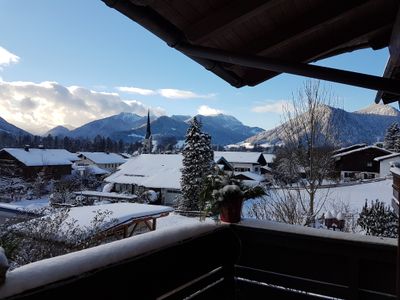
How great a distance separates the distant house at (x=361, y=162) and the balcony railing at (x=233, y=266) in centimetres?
2846

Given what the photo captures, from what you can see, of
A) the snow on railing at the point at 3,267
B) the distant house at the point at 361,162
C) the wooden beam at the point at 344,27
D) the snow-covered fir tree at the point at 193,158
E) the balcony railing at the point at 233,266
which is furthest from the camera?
the distant house at the point at 361,162

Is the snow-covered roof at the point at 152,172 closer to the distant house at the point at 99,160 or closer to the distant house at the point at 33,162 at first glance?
the distant house at the point at 33,162

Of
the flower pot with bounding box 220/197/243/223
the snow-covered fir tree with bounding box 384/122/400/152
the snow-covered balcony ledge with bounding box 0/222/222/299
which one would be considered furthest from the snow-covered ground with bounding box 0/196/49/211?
the snow-covered fir tree with bounding box 384/122/400/152

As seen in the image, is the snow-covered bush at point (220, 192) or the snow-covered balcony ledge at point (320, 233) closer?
the snow-covered balcony ledge at point (320, 233)

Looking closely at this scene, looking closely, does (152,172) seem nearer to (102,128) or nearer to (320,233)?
(320,233)

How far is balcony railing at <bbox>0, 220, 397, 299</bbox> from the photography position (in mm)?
1485

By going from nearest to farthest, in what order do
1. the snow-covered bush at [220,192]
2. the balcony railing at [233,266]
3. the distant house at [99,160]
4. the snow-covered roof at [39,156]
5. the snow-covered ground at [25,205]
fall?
the balcony railing at [233,266] → the snow-covered bush at [220,192] → the snow-covered ground at [25,205] → the snow-covered roof at [39,156] → the distant house at [99,160]

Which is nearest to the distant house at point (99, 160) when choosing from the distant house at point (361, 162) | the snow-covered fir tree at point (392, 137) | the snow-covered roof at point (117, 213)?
the distant house at point (361, 162)

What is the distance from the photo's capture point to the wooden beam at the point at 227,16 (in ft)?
6.17

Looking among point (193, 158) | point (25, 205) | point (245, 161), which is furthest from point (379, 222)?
point (245, 161)

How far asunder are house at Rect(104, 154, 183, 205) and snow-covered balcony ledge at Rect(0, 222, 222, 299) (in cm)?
2187

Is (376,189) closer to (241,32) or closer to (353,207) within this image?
(353,207)

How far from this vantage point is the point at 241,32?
2291 millimetres

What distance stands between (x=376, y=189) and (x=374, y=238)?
15406mm
